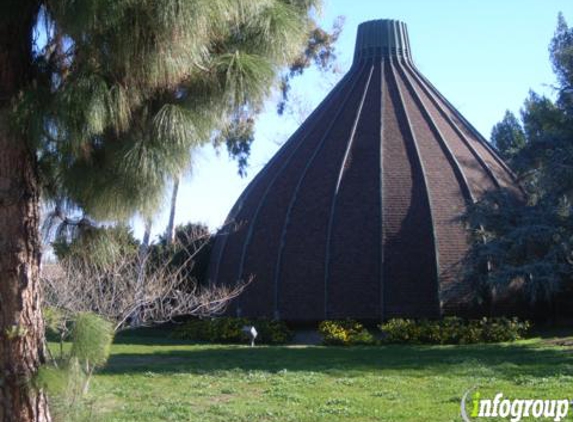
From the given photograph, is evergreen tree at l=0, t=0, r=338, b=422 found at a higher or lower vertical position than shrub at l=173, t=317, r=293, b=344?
higher

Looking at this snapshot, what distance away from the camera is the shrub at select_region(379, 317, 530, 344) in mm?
17688

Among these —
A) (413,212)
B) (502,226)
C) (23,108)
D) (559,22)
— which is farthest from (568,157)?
(23,108)

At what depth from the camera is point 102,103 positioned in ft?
12.1

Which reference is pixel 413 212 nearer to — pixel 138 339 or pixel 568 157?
pixel 568 157

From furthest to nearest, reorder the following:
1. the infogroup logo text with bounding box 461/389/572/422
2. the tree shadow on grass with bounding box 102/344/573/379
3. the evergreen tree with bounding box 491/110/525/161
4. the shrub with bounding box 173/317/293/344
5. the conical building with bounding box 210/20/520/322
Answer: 1. the evergreen tree with bounding box 491/110/525/161
2. the conical building with bounding box 210/20/520/322
3. the shrub with bounding box 173/317/293/344
4. the tree shadow on grass with bounding box 102/344/573/379
5. the infogroup logo text with bounding box 461/389/572/422

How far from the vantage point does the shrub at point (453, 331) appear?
17688 millimetres

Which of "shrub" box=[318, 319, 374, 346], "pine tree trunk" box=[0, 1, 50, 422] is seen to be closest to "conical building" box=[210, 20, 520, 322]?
"shrub" box=[318, 319, 374, 346]

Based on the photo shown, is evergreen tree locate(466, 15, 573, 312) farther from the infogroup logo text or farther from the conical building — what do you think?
the infogroup logo text

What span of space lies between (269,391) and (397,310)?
992 centimetres

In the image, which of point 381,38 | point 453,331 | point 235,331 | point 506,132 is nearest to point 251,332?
point 235,331

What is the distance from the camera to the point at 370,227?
20484mm

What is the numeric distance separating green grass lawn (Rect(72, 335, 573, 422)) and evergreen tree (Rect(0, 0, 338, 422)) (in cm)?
123

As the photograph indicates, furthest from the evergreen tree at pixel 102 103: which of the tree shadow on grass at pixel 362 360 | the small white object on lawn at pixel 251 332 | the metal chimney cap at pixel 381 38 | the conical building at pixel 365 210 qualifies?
the metal chimney cap at pixel 381 38

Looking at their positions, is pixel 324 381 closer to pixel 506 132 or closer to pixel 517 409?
pixel 517 409
